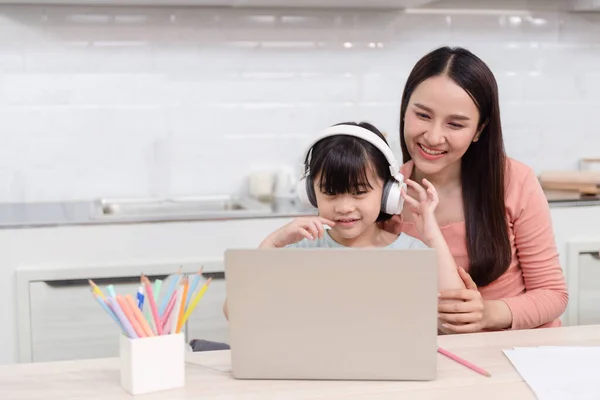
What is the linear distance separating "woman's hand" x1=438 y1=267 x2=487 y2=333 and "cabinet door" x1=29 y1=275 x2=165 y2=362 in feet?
4.04

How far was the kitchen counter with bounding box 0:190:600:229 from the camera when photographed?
2691 millimetres

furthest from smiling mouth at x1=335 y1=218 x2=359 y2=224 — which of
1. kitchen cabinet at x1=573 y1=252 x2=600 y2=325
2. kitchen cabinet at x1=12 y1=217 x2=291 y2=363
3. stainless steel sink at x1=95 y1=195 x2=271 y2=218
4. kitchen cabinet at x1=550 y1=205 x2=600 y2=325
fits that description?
kitchen cabinet at x1=573 y1=252 x2=600 y2=325

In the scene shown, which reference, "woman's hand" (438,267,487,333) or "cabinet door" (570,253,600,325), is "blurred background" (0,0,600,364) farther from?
"woman's hand" (438,267,487,333)

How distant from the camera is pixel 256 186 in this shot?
321cm

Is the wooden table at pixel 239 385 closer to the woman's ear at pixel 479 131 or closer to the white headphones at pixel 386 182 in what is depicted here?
the white headphones at pixel 386 182

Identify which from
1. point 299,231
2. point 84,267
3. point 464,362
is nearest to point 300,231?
point 299,231

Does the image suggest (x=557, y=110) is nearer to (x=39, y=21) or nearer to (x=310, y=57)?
(x=310, y=57)

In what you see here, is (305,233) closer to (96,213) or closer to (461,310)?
(461,310)

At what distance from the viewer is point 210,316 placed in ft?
9.26

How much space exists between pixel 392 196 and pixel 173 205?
150 cm

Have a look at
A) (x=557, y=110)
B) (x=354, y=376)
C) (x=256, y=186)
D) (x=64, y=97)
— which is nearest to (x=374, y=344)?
(x=354, y=376)

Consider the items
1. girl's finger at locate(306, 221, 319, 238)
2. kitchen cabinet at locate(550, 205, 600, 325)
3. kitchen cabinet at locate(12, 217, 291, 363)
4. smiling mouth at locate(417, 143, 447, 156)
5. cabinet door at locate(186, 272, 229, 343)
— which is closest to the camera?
girl's finger at locate(306, 221, 319, 238)

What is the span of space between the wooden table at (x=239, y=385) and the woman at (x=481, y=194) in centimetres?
50

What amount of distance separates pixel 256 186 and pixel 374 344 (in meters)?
1.88
